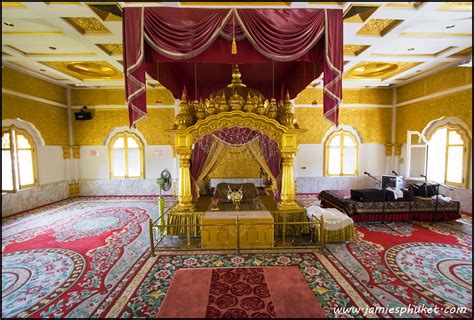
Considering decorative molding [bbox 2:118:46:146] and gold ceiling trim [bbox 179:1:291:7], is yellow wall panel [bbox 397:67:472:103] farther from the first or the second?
decorative molding [bbox 2:118:46:146]

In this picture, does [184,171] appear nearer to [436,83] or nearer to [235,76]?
[235,76]

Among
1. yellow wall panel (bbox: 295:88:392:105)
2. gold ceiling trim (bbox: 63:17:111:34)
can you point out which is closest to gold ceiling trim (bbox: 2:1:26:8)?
gold ceiling trim (bbox: 63:17:111:34)

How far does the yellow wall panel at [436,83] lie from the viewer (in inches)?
250

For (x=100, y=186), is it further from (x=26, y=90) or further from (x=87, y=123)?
(x=26, y=90)

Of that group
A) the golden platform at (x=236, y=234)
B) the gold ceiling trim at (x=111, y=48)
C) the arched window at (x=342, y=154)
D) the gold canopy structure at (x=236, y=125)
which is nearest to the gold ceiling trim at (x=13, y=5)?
the gold ceiling trim at (x=111, y=48)

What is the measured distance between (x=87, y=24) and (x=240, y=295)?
553 centimetres

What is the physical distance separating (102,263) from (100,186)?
6.17 m

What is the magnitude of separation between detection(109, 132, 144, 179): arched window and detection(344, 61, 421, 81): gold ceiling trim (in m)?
8.47

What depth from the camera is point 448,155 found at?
6.91 m

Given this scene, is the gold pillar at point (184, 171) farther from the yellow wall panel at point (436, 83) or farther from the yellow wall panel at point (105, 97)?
the yellow wall panel at point (436, 83)

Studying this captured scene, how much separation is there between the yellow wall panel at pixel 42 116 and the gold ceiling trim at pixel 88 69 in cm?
153

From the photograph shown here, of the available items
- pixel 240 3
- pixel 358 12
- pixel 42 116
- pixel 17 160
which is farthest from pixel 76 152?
pixel 358 12

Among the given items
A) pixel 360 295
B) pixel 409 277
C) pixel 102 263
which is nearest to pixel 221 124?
pixel 102 263

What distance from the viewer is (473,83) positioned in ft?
19.5
